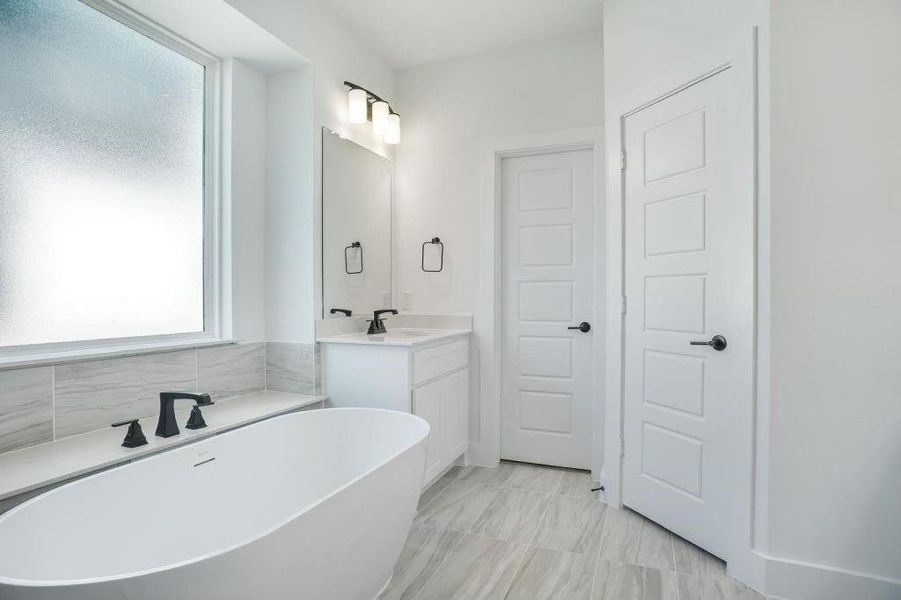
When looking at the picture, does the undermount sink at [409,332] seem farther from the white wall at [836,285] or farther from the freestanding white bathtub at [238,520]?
the white wall at [836,285]

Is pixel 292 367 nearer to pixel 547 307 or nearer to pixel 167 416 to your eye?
pixel 167 416

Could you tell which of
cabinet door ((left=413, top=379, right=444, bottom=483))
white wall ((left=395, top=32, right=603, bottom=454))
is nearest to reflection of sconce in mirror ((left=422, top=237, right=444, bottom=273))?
white wall ((left=395, top=32, right=603, bottom=454))

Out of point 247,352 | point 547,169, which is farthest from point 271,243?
point 547,169

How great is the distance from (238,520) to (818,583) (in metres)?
2.15

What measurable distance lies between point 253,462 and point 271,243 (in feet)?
4.09

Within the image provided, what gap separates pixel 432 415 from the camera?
2.64 metres

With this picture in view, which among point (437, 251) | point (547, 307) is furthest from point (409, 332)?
point (547, 307)

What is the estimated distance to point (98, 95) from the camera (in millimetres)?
1949

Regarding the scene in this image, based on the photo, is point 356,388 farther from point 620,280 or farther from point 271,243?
point 620,280

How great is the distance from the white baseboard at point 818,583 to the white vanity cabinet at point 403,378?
1.45 metres

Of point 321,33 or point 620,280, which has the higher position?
point 321,33

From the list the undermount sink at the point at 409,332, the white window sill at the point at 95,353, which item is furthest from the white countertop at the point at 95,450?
the undermount sink at the point at 409,332

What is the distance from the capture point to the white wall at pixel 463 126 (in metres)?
2.98

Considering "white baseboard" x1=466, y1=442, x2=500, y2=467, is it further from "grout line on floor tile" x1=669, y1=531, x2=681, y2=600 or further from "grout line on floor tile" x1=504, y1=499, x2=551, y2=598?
"grout line on floor tile" x1=669, y1=531, x2=681, y2=600
